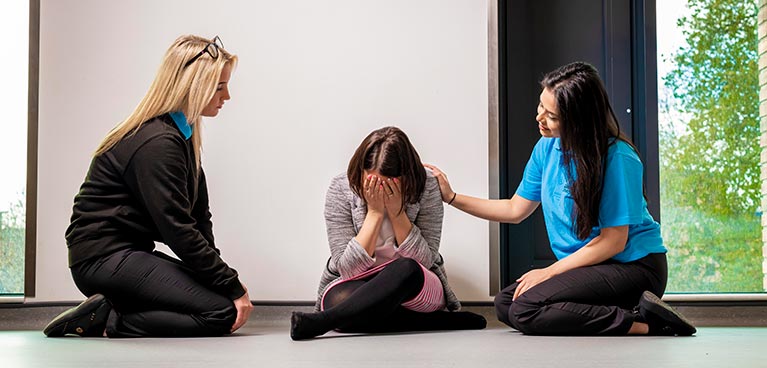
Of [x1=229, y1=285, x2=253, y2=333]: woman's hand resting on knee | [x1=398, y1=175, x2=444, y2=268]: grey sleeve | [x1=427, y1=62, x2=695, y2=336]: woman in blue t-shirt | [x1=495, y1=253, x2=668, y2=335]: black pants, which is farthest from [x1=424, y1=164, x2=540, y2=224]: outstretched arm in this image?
[x1=229, y1=285, x2=253, y2=333]: woman's hand resting on knee

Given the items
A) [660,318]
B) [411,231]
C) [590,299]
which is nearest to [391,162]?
[411,231]

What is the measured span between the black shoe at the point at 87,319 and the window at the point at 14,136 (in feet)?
3.12

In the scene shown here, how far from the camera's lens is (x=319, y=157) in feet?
11.6

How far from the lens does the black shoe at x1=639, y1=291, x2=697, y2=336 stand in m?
2.56

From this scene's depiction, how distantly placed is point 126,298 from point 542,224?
5.60ft

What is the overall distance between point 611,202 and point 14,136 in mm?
2274

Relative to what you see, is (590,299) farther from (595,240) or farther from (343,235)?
(343,235)

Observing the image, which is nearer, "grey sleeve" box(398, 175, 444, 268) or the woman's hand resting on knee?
the woman's hand resting on knee

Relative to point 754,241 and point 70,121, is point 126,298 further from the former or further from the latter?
point 754,241

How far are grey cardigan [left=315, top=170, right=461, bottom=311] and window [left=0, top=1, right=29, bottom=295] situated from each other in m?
1.30

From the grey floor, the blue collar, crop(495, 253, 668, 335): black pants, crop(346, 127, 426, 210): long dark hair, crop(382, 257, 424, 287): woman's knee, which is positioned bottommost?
the grey floor

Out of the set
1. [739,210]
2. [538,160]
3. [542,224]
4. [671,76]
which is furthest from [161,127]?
[739,210]

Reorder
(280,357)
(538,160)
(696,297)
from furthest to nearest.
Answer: (696,297) < (538,160) < (280,357)

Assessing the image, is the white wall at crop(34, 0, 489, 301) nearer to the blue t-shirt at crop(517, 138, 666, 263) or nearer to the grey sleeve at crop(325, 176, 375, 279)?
the grey sleeve at crop(325, 176, 375, 279)
